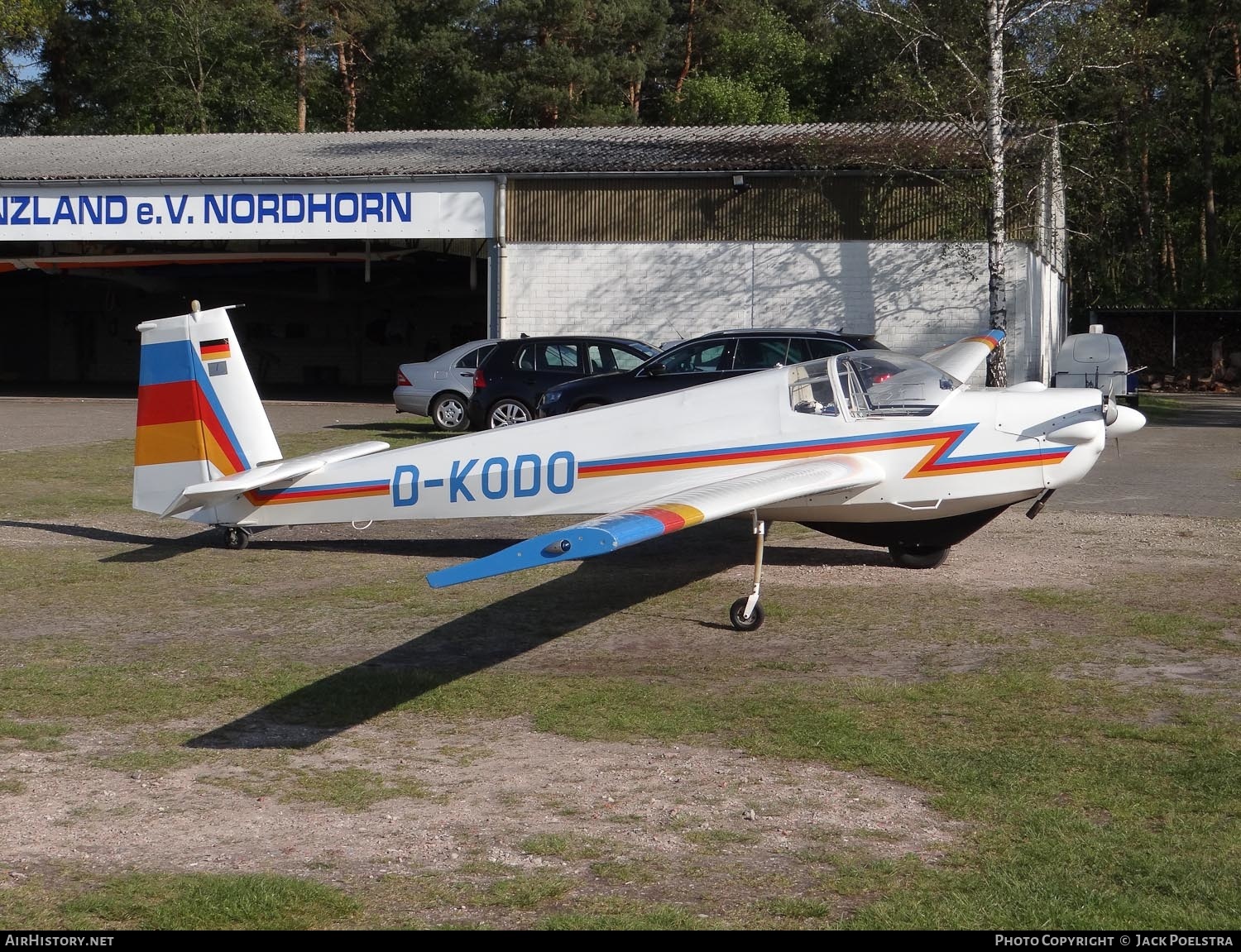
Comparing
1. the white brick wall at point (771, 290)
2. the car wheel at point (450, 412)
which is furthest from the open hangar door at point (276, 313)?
the car wheel at point (450, 412)

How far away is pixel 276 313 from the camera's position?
41031 mm

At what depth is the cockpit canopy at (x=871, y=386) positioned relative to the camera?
905 centimetres

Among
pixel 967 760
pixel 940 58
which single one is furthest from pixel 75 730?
pixel 940 58

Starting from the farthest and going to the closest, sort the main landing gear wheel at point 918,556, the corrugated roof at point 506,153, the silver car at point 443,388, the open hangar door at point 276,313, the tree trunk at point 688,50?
the tree trunk at point 688,50 → the open hangar door at point 276,313 → the corrugated roof at point 506,153 → the silver car at point 443,388 → the main landing gear wheel at point 918,556

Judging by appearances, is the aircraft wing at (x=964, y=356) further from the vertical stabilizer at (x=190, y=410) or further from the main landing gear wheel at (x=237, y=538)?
the main landing gear wheel at (x=237, y=538)

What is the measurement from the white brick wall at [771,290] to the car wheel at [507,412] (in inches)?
340

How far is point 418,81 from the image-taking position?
2192 inches

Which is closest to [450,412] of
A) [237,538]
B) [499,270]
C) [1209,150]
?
[499,270]

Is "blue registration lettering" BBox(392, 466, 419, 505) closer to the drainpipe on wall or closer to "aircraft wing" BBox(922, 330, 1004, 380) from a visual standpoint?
"aircraft wing" BBox(922, 330, 1004, 380)

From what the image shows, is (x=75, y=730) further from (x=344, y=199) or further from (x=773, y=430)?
(x=344, y=199)

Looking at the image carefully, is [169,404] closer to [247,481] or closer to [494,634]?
[247,481]

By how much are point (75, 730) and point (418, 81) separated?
53.2 m

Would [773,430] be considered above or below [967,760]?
above

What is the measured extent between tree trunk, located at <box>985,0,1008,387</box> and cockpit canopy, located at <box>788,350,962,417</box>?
17256mm
